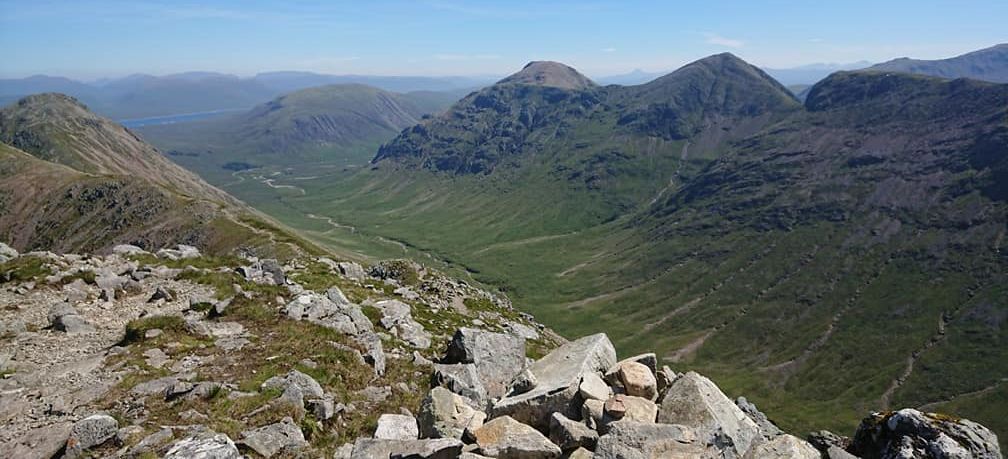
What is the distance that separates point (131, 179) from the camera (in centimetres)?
18962

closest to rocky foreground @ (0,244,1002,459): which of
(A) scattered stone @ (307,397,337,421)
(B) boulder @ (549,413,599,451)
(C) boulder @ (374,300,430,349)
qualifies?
(B) boulder @ (549,413,599,451)

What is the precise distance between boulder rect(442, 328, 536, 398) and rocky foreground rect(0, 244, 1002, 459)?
0.09m

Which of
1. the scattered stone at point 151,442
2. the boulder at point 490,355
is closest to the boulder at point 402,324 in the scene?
the boulder at point 490,355

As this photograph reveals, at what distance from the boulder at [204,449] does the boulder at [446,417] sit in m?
6.10

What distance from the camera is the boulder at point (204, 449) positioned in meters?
16.0

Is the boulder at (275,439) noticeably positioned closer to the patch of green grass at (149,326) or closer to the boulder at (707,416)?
the boulder at (707,416)

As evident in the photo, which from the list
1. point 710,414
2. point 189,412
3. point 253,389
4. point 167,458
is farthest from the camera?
point 253,389

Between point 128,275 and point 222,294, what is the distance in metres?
9.96

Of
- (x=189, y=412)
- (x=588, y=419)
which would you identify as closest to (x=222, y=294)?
(x=189, y=412)

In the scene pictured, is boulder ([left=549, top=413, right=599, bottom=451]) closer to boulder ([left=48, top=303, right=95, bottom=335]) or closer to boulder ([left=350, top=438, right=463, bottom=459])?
boulder ([left=350, top=438, right=463, bottom=459])

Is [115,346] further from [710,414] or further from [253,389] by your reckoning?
[710,414]

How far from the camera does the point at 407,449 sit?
17.4 m

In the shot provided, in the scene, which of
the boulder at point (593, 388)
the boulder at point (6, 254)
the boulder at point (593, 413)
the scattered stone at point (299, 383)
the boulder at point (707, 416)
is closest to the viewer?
the boulder at point (707, 416)

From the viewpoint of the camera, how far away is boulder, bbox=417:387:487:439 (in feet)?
60.7
